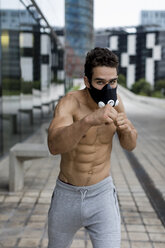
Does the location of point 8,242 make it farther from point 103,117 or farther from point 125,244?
point 103,117

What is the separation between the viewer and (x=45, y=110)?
16.5 metres

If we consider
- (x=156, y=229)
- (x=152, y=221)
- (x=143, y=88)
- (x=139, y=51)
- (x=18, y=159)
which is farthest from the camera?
(x=139, y=51)

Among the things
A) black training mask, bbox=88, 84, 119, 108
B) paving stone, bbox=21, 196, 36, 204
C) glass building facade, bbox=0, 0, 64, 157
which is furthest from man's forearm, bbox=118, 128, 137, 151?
glass building facade, bbox=0, 0, 64, 157

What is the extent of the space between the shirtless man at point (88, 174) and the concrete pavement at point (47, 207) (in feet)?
5.54

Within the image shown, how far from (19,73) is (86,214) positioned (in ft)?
28.3

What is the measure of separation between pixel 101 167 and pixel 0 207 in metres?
3.09

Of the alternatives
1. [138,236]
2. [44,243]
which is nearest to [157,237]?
[138,236]

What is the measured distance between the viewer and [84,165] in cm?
235

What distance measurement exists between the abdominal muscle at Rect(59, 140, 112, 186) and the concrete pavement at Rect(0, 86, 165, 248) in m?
1.78

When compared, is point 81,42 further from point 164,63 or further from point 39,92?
point 39,92

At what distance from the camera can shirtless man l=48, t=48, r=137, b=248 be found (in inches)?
86.6

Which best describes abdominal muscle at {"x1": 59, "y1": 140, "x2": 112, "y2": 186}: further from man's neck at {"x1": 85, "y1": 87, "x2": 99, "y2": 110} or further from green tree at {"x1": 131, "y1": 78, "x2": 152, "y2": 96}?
green tree at {"x1": 131, "y1": 78, "x2": 152, "y2": 96}

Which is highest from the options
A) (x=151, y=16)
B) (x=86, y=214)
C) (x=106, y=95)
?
(x=151, y=16)

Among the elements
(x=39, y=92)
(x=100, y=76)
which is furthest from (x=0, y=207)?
(x=39, y=92)
